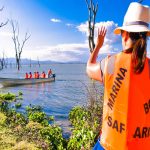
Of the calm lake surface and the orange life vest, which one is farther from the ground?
the orange life vest

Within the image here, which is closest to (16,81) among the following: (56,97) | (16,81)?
(16,81)

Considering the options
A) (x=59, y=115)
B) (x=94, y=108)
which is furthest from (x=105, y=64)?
(x=59, y=115)

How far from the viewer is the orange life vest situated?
2893 mm

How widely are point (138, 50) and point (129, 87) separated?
31cm

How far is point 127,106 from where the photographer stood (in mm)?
2885

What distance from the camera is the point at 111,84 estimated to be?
2.99 metres

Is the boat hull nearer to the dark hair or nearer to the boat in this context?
the boat

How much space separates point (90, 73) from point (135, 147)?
72cm

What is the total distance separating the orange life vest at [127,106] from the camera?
289cm

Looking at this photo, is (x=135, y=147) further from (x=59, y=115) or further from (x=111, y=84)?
(x=59, y=115)

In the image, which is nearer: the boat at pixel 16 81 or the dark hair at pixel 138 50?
the dark hair at pixel 138 50

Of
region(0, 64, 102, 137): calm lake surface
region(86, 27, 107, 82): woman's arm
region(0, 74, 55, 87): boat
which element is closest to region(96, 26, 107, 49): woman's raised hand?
region(86, 27, 107, 82): woman's arm

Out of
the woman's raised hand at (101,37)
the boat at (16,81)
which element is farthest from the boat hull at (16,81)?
the woman's raised hand at (101,37)

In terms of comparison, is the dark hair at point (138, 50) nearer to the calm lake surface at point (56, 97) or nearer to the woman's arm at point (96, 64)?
the woman's arm at point (96, 64)
